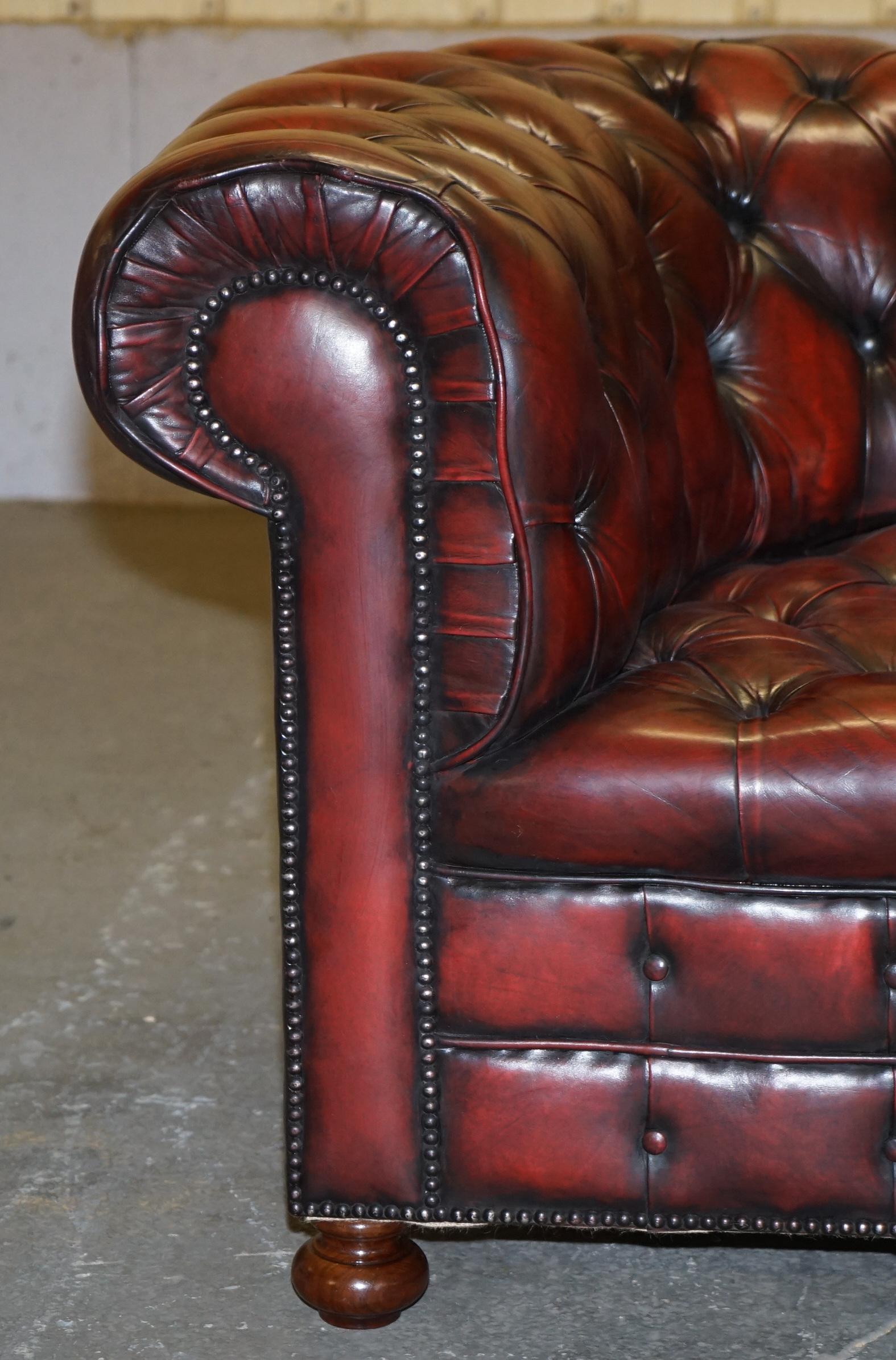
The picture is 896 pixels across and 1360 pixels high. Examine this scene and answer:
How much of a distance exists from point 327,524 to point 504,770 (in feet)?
0.67

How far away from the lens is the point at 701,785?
3.49 feet

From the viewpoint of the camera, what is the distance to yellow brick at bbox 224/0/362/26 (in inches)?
144

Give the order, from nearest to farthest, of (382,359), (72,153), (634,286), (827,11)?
(382,359) < (634,286) < (827,11) < (72,153)

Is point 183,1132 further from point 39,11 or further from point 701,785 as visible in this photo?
point 39,11

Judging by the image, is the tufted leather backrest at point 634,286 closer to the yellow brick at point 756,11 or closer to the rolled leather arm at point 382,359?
the rolled leather arm at point 382,359

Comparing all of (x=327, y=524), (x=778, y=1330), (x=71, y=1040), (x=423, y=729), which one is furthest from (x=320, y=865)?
(x=71, y=1040)

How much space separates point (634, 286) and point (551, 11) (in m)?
2.47

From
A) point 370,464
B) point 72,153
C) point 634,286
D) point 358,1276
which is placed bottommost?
point 358,1276

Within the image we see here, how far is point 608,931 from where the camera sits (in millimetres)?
1110

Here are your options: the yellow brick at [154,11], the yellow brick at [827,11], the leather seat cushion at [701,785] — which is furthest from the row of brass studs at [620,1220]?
the yellow brick at [154,11]

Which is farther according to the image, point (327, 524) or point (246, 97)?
point (246, 97)

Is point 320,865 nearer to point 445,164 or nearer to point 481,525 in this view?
point 481,525

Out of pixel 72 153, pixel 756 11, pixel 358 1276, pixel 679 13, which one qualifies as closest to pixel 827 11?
pixel 756 11

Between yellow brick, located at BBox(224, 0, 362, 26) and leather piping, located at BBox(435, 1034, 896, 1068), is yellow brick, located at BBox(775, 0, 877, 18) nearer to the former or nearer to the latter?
yellow brick, located at BBox(224, 0, 362, 26)
